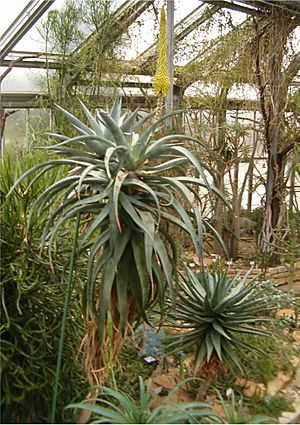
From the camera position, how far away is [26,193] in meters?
1.83

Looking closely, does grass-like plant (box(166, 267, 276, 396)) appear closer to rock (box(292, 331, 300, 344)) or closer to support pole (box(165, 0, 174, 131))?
rock (box(292, 331, 300, 344))

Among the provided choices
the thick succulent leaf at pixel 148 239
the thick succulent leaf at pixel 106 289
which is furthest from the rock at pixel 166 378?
the thick succulent leaf at pixel 148 239

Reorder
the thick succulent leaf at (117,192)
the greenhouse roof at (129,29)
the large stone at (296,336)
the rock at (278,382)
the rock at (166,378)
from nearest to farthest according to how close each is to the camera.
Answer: the thick succulent leaf at (117,192) → the rock at (166,378) → the rock at (278,382) → the large stone at (296,336) → the greenhouse roof at (129,29)

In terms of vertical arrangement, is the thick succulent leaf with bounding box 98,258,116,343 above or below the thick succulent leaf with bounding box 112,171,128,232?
below

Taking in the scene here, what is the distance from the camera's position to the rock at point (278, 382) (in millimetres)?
2589

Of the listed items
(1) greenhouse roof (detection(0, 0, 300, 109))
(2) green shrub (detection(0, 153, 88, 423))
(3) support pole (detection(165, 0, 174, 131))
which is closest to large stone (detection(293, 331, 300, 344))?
(3) support pole (detection(165, 0, 174, 131))

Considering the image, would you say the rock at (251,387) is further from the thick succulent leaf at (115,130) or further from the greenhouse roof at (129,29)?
the greenhouse roof at (129,29)

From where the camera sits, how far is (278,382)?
268 cm

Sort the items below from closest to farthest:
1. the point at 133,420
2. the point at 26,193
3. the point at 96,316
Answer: the point at 133,420 < the point at 96,316 < the point at 26,193

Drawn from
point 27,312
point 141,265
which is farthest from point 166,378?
point 141,265

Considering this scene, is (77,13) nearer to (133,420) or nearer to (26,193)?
(26,193)

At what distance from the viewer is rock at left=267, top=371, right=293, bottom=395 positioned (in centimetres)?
259

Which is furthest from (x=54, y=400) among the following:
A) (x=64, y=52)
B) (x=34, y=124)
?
(x=64, y=52)

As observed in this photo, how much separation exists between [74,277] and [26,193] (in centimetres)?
37
